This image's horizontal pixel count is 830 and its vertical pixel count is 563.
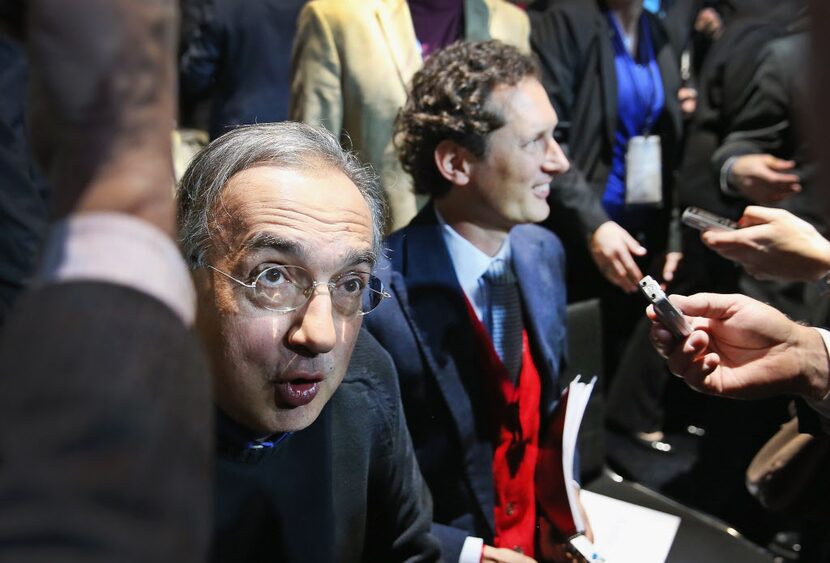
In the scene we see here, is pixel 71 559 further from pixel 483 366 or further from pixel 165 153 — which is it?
pixel 483 366

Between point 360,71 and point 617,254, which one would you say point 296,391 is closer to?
point 617,254

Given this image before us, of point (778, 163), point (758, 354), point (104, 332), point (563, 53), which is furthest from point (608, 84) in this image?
point (104, 332)

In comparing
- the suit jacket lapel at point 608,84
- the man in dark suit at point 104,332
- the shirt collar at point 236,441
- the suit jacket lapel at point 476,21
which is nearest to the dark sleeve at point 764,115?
the suit jacket lapel at point 608,84

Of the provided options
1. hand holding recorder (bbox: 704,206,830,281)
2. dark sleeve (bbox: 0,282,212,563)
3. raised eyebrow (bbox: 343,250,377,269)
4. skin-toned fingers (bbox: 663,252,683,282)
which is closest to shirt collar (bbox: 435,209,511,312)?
skin-toned fingers (bbox: 663,252,683,282)

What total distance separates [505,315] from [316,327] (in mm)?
838

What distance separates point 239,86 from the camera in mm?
2971

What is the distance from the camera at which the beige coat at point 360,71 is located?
2.39 m

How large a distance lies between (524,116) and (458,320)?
0.50 m

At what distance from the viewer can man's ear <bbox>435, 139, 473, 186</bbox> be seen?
206 cm

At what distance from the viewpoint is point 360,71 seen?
8.06 ft

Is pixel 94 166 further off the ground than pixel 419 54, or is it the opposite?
pixel 94 166

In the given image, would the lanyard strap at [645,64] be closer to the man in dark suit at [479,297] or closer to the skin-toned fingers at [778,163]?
the skin-toned fingers at [778,163]

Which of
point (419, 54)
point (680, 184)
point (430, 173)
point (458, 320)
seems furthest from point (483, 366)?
point (680, 184)

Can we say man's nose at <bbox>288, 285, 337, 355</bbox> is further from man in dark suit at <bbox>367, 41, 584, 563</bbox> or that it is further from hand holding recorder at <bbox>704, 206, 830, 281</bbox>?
hand holding recorder at <bbox>704, 206, 830, 281</bbox>
